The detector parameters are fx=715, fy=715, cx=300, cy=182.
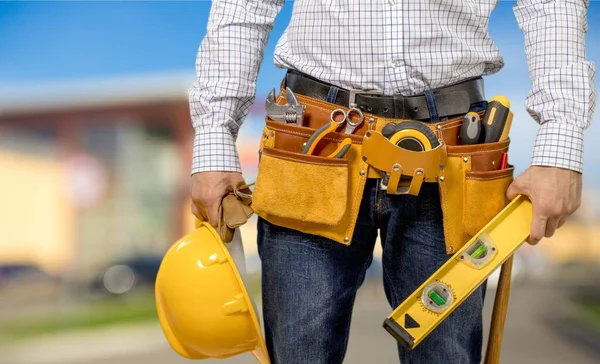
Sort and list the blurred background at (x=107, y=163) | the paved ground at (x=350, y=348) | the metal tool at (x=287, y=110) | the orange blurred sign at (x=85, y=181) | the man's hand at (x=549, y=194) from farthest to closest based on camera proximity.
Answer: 1. the orange blurred sign at (x=85, y=181)
2. the blurred background at (x=107, y=163)
3. the paved ground at (x=350, y=348)
4. the metal tool at (x=287, y=110)
5. the man's hand at (x=549, y=194)

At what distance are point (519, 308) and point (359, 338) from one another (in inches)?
53.3

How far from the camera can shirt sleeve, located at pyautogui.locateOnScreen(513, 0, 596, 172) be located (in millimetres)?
1280

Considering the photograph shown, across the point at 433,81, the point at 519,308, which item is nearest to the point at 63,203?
the point at 519,308

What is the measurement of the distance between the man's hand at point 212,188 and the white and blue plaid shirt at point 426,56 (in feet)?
0.06

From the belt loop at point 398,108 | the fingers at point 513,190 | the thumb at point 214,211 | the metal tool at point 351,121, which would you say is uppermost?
the belt loop at point 398,108

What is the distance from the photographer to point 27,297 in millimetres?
4004

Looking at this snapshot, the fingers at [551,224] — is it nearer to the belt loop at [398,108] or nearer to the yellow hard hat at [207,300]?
the belt loop at [398,108]

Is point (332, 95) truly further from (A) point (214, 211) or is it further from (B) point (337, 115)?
(A) point (214, 211)

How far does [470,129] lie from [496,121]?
6 cm

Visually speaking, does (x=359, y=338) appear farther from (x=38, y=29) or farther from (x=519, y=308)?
(x=38, y=29)

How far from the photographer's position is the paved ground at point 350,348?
3.41 metres

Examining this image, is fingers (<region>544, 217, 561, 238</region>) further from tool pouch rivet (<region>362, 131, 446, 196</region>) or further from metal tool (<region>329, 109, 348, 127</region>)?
metal tool (<region>329, 109, 348, 127</region>)

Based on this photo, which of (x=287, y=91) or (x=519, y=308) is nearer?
(x=287, y=91)

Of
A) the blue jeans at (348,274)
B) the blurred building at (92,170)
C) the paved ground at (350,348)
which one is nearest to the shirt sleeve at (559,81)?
the blue jeans at (348,274)
